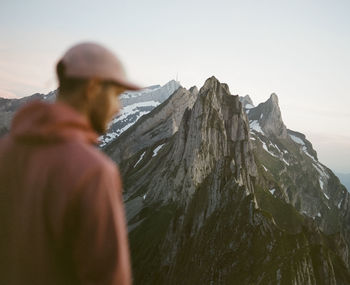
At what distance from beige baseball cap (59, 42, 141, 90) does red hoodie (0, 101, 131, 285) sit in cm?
27

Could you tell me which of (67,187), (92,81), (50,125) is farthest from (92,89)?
(67,187)

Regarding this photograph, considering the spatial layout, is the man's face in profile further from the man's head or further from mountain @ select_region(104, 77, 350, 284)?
mountain @ select_region(104, 77, 350, 284)

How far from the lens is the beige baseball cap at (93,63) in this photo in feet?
7.81

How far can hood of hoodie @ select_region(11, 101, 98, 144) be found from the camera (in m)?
2.21

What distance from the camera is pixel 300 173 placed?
594ft

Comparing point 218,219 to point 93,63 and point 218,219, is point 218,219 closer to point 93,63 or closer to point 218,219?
point 218,219

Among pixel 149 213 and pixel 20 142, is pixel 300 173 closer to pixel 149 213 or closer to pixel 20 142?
pixel 149 213

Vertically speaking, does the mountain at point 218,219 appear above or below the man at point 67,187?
below

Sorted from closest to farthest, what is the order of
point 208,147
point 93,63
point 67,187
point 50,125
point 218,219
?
1. point 67,187
2. point 50,125
3. point 93,63
4. point 218,219
5. point 208,147

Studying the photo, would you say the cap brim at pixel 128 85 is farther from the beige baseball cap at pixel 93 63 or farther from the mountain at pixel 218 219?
the mountain at pixel 218 219

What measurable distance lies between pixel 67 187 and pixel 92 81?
76 centimetres

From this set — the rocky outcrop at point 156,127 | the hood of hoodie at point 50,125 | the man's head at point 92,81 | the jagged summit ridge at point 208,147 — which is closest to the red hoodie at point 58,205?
the hood of hoodie at point 50,125

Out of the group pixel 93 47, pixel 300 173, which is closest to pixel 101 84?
pixel 93 47

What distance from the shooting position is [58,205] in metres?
2.10
